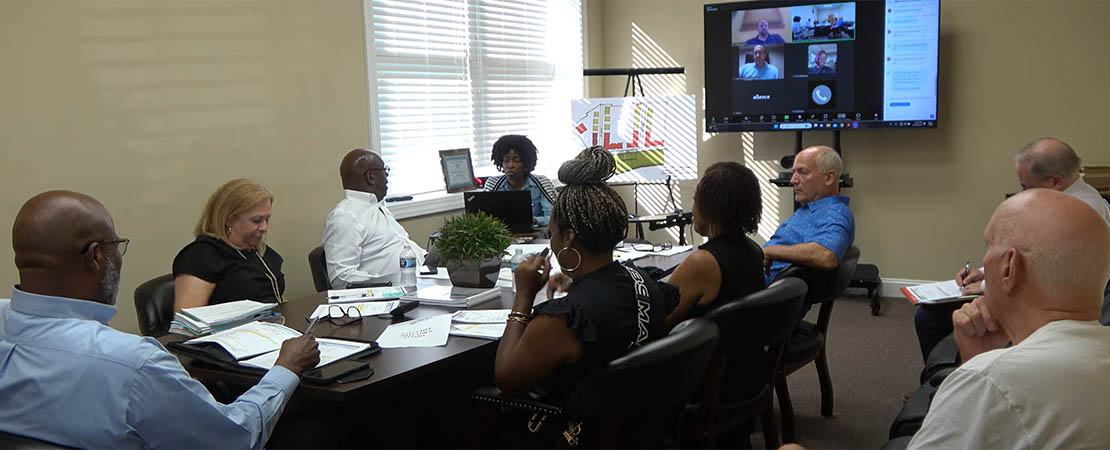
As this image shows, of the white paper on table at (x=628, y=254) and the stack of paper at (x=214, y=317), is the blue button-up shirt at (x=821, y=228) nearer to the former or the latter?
the white paper on table at (x=628, y=254)

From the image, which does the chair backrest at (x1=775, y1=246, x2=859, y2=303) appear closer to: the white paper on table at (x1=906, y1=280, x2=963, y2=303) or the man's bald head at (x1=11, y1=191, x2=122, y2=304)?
the white paper on table at (x1=906, y1=280, x2=963, y2=303)

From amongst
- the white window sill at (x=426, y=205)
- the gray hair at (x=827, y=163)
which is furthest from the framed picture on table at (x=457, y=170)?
the gray hair at (x=827, y=163)

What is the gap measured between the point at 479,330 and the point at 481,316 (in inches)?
6.4

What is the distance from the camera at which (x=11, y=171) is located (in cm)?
324

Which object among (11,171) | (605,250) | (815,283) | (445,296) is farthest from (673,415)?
(11,171)

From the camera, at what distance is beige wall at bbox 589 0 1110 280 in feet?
17.8

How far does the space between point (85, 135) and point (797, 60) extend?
4313 mm

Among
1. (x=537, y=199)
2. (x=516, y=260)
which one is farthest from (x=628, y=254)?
(x=537, y=199)

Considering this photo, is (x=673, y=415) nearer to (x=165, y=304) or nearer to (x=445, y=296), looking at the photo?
(x=445, y=296)

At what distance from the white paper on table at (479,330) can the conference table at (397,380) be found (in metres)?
0.02

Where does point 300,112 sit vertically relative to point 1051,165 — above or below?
above

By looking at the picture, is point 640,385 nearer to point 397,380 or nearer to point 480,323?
point 397,380

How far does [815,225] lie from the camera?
365cm

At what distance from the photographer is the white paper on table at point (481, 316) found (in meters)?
2.65
